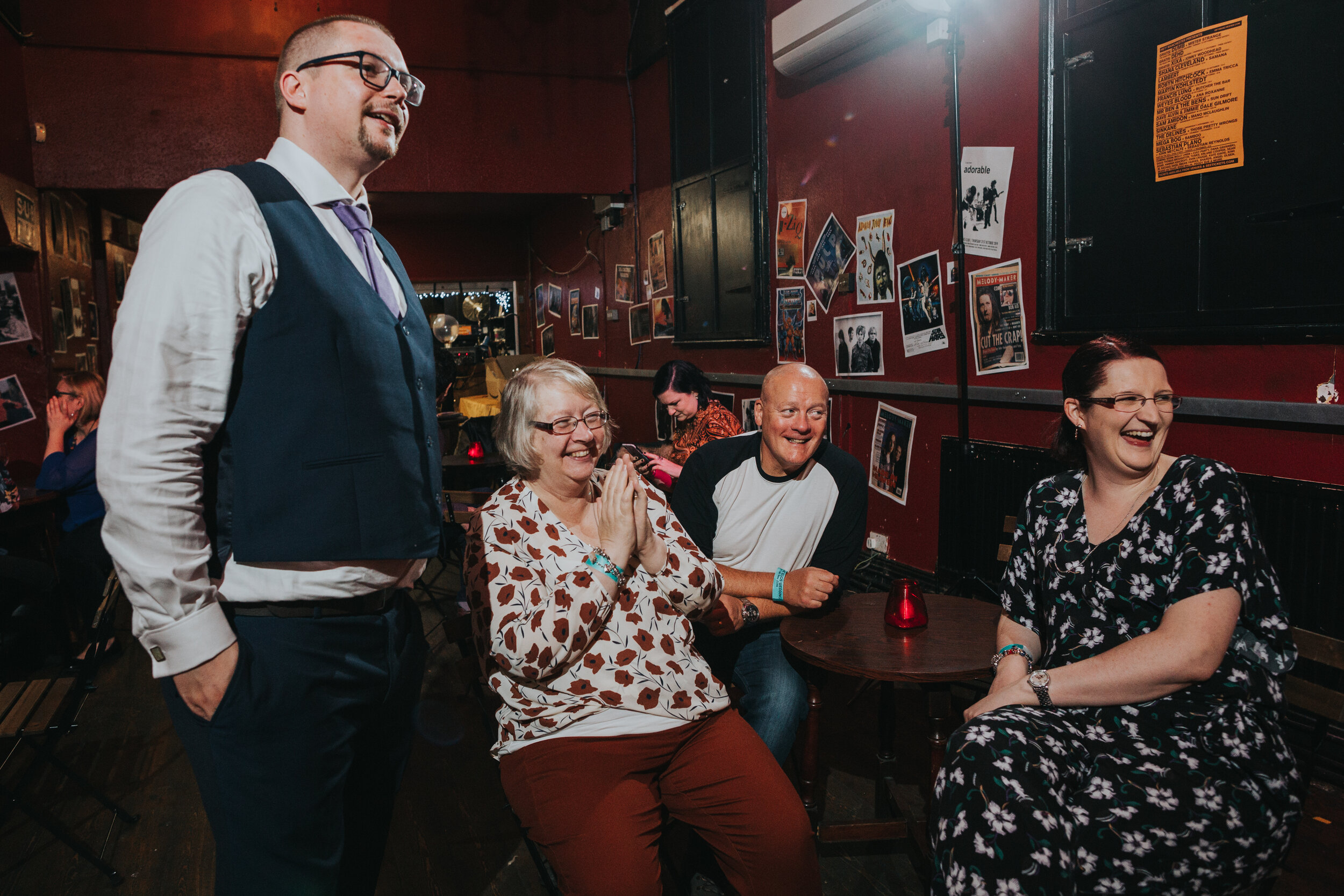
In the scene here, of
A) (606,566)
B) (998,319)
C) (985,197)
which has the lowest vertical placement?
(606,566)

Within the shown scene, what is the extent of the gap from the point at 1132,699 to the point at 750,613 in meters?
0.98

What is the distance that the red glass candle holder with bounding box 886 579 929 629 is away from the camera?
2172 mm

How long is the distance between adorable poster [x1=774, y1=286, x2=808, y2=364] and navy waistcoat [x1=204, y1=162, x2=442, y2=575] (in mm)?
3855

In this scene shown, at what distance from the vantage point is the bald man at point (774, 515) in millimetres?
2350

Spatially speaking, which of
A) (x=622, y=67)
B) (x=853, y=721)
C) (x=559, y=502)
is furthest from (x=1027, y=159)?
(x=622, y=67)

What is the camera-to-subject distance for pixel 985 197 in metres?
3.59

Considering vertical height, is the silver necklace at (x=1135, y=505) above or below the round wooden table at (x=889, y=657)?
above

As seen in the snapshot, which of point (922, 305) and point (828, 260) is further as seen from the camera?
point (828, 260)

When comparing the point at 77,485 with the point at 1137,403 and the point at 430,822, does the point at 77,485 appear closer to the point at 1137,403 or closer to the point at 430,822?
the point at 430,822

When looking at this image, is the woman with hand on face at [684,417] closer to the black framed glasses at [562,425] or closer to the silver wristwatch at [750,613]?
the silver wristwatch at [750,613]

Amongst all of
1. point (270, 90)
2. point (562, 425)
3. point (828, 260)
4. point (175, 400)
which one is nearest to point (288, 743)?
point (175, 400)

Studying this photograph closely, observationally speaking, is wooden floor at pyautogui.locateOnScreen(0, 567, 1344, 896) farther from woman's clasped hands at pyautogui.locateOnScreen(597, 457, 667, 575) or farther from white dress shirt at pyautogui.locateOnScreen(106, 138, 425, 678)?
white dress shirt at pyautogui.locateOnScreen(106, 138, 425, 678)

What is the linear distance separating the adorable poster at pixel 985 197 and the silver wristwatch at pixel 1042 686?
7.81 feet

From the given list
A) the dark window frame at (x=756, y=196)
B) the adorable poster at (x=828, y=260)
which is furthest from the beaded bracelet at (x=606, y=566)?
the dark window frame at (x=756, y=196)
